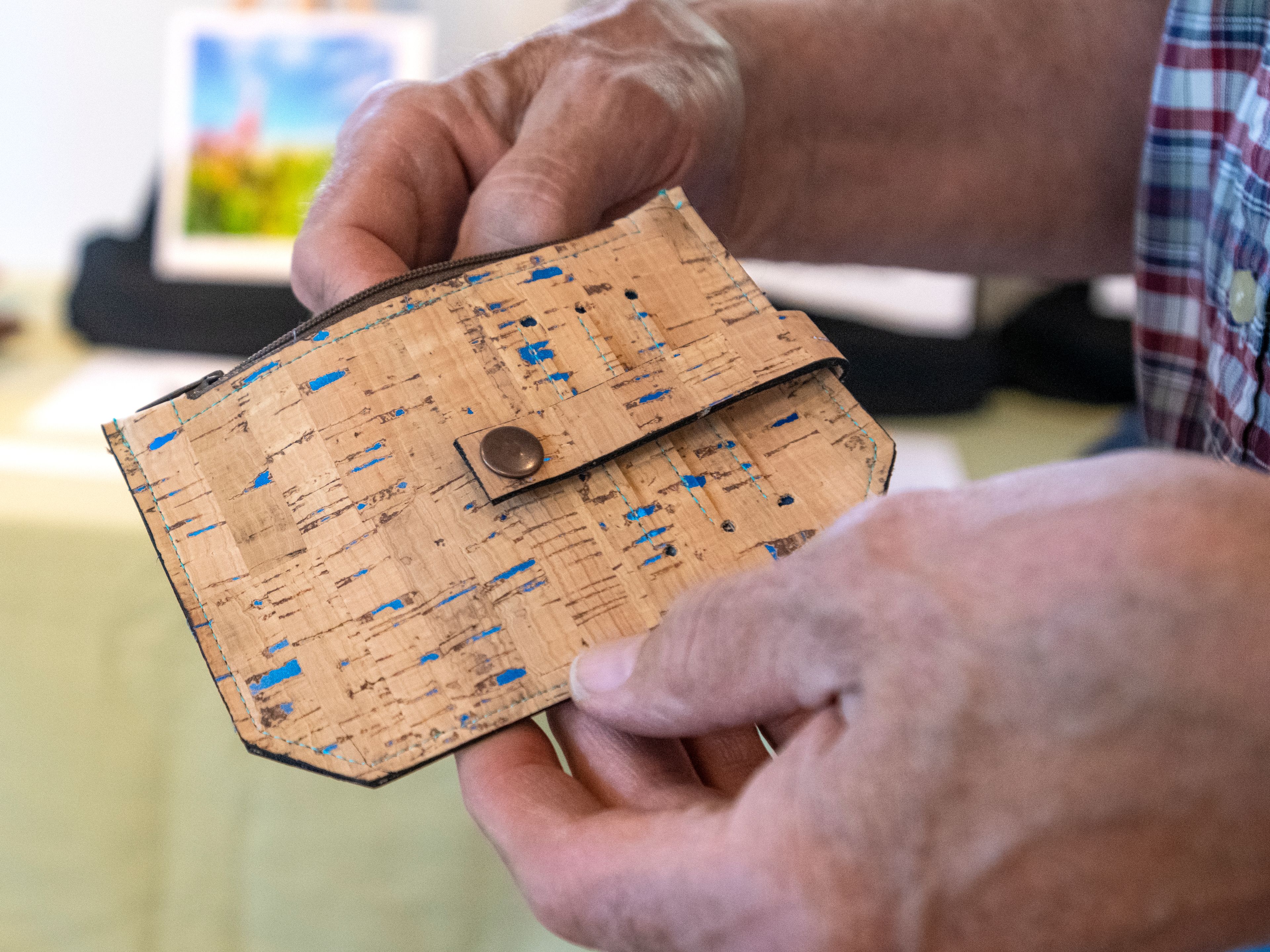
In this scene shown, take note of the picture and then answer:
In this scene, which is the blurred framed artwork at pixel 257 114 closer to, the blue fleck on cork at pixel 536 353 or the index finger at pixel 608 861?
the blue fleck on cork at pixel 536 353

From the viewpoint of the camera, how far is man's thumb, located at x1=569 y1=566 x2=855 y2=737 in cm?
46

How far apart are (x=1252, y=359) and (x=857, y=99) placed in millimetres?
446

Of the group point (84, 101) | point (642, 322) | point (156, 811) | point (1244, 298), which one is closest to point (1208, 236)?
point (1244, 298)

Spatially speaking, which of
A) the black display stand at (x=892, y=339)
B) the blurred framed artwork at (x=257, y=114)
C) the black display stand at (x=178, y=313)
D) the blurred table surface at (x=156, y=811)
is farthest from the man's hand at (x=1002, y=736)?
the blurred framed artwork at (x=257, y=114)

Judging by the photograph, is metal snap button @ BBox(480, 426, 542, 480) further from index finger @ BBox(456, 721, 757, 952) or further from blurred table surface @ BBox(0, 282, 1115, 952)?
blurred table surface @ BBox(0, 282, 1115, 952)

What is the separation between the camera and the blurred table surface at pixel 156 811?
1172 millimetres

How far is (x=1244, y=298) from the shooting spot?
747mm

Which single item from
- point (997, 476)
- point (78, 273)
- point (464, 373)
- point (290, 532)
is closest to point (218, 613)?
point (290, 532)

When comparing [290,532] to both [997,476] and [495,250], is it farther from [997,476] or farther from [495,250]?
[997,476]

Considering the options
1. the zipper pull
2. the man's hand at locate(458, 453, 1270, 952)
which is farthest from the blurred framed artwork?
the man's hand at locate(458, 453, 1270, 952)

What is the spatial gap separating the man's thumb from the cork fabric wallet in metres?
0.08

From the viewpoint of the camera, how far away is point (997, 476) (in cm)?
46

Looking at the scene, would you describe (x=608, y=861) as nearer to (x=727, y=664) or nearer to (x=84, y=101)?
(x=727, y=664)

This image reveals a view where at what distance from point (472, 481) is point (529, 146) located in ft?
0.99
